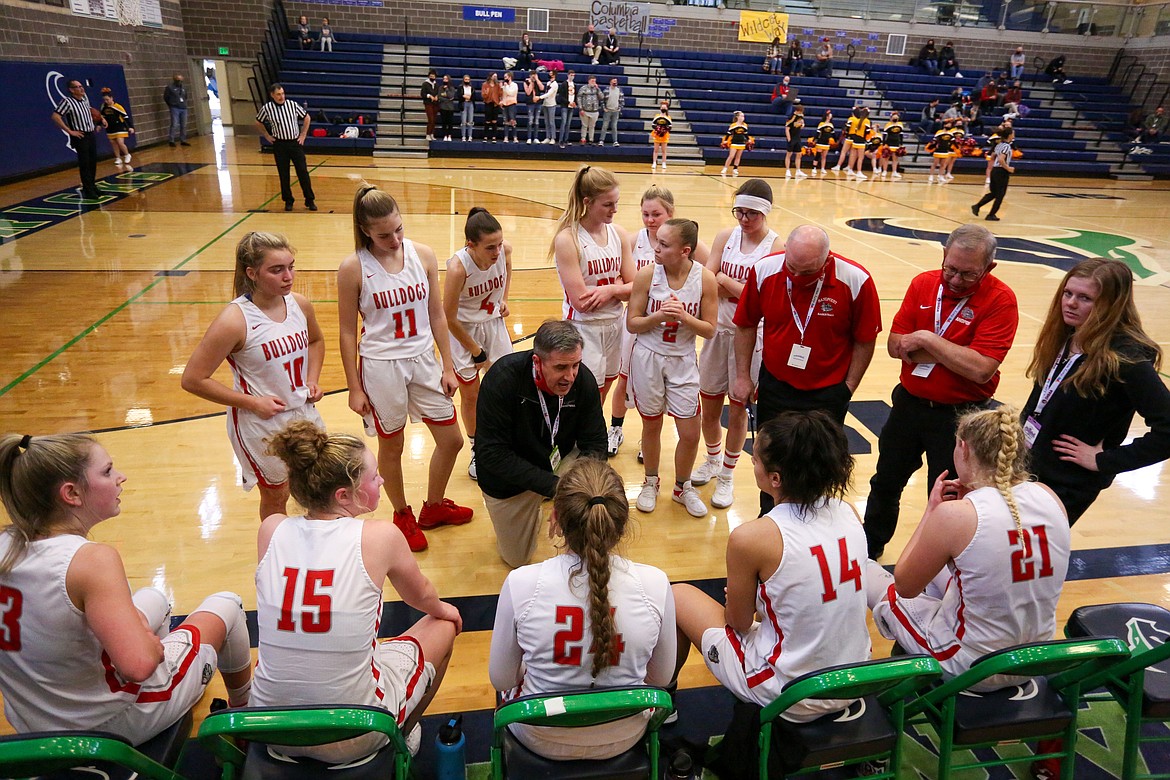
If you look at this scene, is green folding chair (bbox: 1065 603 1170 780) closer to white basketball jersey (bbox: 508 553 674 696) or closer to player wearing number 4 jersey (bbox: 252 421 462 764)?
white basketball jersey (bbox: 508 553 674 696)

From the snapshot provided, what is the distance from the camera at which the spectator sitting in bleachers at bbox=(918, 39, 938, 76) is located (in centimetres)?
2444

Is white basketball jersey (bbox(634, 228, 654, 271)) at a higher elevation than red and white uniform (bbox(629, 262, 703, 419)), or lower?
higher

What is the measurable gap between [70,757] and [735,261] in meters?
3.72

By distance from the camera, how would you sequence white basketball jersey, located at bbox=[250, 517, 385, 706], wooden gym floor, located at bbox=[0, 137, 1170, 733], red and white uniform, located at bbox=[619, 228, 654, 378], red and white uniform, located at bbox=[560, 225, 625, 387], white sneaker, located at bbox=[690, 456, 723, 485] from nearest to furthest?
white basketball jersey, located at bbox=[250, 517, 385, 706] → wooden gym floor, located at bbox=[0, 137, 1170, 733] → red and white uniform, located at bbox=[560, 225, 625, 387] → white sneaker, located at bbox=[690, 456, 723, 485] → red and white uniform, located at bbox=[619, 228, 654, 378]

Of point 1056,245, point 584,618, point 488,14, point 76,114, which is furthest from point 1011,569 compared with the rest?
point 488,14

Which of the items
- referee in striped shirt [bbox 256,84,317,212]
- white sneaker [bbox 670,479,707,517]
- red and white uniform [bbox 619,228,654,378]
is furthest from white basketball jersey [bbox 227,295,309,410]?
referee in striped shirt [bbox 256,84,317,212]

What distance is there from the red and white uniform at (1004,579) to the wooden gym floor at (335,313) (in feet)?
3.31

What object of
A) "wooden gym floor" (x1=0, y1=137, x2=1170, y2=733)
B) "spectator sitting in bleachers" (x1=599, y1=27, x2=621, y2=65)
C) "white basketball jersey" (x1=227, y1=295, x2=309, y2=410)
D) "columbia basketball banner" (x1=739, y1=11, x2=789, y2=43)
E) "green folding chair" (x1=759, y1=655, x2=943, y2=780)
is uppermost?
"columbia basketball banner" (x1=739, y1=11, x2=789, y2=43)

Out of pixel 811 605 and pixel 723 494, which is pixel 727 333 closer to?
pixel 723 494

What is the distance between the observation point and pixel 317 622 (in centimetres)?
195

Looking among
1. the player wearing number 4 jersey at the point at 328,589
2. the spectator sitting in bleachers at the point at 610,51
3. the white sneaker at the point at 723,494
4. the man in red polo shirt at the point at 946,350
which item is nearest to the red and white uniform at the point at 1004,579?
the man in red polo shirt at the point at 946,350

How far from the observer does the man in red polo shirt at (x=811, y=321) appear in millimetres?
3311

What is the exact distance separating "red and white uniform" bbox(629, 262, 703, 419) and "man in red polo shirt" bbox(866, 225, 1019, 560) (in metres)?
1.02

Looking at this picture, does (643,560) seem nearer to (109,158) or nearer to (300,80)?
(109,158)
